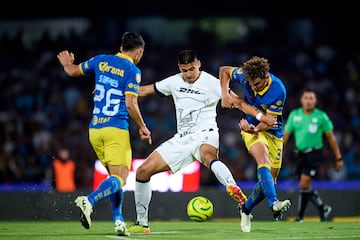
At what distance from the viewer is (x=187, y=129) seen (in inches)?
459

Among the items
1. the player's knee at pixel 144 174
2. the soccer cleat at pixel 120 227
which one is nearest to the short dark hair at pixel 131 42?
the player's knee at pixel 144 174

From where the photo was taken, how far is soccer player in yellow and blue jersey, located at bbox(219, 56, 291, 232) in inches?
429

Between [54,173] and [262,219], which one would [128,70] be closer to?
[262,219]

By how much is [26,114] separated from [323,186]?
7914 mm

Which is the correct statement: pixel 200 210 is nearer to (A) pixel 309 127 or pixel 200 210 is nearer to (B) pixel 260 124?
(B) pixel 260 124

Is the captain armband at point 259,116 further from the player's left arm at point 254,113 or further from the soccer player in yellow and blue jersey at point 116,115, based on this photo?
the soccer player in yellow and blue jersey at point 116,115

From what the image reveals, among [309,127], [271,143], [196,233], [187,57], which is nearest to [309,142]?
[309,127]

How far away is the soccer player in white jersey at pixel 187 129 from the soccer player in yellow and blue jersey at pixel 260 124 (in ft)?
0.52

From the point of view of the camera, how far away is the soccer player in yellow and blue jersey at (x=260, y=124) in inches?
429

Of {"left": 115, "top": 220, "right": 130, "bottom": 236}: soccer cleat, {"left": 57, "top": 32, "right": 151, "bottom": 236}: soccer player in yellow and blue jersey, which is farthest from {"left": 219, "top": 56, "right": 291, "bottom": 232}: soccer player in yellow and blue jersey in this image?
{"left": 115, "top": 220, "right": 130, "bottom": 236}: soccer cleat

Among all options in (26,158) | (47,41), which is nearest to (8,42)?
(47,41)

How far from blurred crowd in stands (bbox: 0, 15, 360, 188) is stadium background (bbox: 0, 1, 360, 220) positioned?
0.03m

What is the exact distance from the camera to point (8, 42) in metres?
25.1

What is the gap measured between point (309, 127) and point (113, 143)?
5.99 meters
